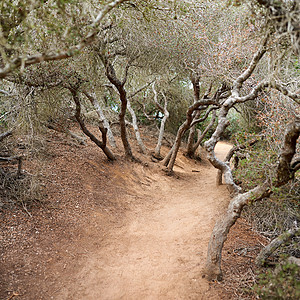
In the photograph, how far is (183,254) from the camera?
16.0 feet

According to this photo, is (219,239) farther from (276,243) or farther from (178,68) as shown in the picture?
(178,68)

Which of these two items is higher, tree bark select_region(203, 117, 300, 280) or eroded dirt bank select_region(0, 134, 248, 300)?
tree bark select_region(203, 117, 300, 280)

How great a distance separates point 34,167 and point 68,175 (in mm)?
932

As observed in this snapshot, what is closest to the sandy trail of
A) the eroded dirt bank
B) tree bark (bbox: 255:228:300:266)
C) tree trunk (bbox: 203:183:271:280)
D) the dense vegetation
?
the eroded dirt bank

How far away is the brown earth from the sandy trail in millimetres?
16

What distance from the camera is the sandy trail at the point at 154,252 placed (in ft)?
12.8

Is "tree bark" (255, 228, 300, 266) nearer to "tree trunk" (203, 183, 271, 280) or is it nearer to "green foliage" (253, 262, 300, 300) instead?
"tree trunk" (203, 183, 271, 280)

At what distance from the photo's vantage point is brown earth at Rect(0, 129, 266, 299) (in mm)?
3879

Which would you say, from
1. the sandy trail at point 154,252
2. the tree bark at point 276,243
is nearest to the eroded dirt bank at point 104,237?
the sandy trail at point 154,252

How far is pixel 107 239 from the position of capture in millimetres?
5453

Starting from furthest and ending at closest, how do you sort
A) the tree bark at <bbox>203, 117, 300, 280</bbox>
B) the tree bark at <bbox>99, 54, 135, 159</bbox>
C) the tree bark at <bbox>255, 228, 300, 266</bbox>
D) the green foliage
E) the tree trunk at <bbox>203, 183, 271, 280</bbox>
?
1. the tree bark at <bbox>99, 54, 135, 159</bbox>
2. the tree trunk at <bbox>203, 183, 271, 280</bbox>
3. the tree bark at <bbox>255, 228, 300, 266</bbox>
4. the tree bark at <bbox>203, 117, 300, 280</bbox>
5. the green foliage

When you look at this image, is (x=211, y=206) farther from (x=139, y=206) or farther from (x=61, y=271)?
(x=61, y=271)

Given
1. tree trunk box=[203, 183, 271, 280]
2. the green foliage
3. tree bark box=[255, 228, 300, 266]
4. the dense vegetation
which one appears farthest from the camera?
tree trunk box=[203, 183, 271, 280]

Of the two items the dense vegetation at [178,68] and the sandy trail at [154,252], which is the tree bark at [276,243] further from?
the sandy trail at [154,252]
